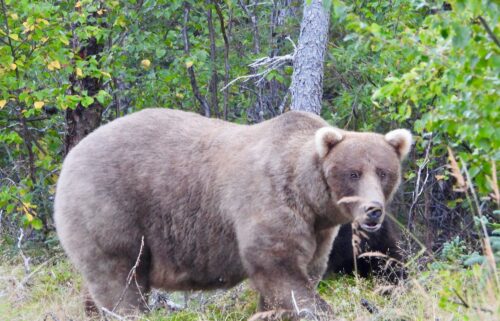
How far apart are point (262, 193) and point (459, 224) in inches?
200

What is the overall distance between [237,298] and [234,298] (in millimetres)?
49

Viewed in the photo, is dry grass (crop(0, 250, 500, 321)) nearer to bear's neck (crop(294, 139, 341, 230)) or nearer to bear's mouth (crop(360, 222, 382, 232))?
bear's mouth (crop(360, 222, 382, 232))

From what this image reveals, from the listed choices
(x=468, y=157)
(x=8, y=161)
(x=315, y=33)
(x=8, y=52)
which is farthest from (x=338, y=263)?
(x=8, y=161)

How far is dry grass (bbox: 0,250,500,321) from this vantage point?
5750 millimetres

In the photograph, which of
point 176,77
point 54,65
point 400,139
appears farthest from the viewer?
point 176,77

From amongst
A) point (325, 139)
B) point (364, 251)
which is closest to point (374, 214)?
point (325, 139)

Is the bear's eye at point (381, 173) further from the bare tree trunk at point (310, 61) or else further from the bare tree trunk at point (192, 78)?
the bare tree trunk at point (192, 78)

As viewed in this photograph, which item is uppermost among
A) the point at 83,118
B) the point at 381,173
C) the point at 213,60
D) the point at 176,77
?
the point at 381,173

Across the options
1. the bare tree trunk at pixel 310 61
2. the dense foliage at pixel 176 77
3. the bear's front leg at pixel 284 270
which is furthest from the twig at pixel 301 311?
the bare tree trunk at pixel 310 61

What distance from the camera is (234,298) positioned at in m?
8.30

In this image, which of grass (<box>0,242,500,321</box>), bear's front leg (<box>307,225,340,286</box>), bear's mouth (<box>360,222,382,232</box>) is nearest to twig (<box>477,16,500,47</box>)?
grass (<box>0,242,500,321</box>)

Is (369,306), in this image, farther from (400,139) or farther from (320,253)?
(400,139)

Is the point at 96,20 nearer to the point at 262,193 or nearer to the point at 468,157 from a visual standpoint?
the point at 262,193

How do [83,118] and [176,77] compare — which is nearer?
[83,118]
